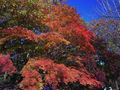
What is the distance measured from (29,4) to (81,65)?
4.55 m

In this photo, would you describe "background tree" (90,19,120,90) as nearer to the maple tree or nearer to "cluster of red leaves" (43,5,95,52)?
the maple tree

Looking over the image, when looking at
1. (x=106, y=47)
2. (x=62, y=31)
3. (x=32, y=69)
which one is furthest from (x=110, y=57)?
(x=32, y=69)

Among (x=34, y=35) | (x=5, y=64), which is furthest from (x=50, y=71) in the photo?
(x=5, y=64)

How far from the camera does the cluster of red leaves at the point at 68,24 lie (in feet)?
54.9

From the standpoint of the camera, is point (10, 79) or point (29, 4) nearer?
point (29, 4)

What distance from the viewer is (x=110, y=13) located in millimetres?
15086

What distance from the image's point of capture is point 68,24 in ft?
56.2

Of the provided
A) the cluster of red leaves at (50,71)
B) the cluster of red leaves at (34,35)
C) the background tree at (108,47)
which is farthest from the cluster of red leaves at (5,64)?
the background tree at (108,47)

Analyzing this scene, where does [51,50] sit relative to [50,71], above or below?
above

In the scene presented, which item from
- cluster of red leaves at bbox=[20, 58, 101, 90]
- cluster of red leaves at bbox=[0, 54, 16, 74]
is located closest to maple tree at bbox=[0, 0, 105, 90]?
cluster of red leaves at bbox=[20, 58, 101, 90]

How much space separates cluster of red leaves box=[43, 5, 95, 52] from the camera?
16.7m

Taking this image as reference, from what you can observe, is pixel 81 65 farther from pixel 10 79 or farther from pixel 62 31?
pixel 10 79

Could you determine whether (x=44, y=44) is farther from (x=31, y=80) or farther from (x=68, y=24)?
(x=31, y=80)

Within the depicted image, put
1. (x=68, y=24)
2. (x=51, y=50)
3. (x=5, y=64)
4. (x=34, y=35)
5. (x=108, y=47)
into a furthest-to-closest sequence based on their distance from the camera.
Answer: (x=108, y=47) < (x=68, y=24) < (x=51, y=50) < (x=34, y=35) < (x=5, y=64)
